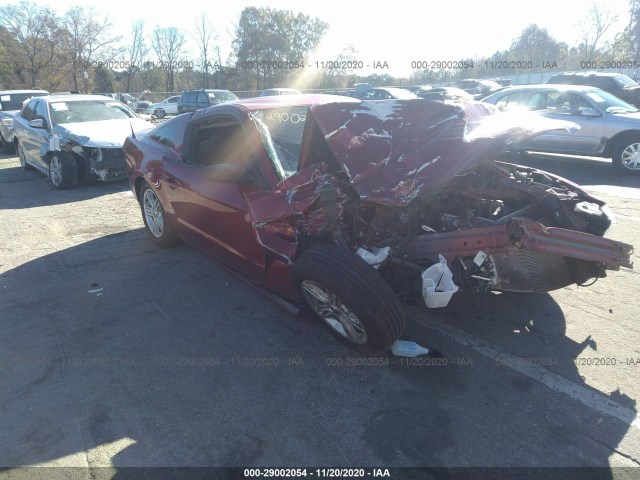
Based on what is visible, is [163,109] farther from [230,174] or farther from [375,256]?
[375,256]

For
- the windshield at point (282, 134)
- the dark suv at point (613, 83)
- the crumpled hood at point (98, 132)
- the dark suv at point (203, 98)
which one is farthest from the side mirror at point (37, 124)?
the dark suv at point (613, 83)

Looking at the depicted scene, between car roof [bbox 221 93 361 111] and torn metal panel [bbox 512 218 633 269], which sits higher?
car roof [bbox 221 93 361 111]

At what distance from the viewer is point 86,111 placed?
9141 millimetres

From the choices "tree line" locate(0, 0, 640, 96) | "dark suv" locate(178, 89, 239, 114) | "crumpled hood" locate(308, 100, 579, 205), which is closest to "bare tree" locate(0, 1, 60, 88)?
"tree line" locate(0, 0, 640, 96)

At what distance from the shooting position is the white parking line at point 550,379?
8.20ft

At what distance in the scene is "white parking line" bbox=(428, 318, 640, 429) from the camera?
250 cm

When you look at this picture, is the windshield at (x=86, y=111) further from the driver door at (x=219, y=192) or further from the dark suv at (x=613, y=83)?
the dark suv at (x=613, y=83)

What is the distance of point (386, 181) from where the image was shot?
9.58 ft

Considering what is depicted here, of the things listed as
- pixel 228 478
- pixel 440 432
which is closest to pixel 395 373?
pixel 440 432

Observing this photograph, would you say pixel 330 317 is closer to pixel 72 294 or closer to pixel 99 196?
pixel 72 294

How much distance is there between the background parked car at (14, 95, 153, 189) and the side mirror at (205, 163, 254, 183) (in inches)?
194

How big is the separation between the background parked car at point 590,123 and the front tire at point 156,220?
21.0 ft

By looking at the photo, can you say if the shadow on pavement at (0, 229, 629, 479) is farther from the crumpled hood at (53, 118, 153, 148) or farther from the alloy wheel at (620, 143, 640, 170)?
the alloy wheel at (620, 143, 640, 170)

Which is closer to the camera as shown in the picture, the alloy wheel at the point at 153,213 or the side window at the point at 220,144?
the side window at the point at 220,144
